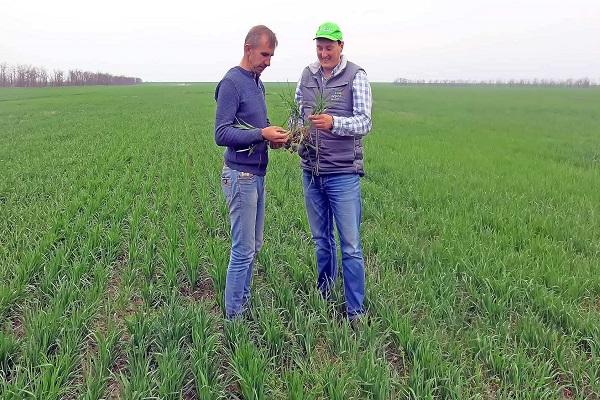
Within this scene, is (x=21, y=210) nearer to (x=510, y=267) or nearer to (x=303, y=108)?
(x=303, y=108)

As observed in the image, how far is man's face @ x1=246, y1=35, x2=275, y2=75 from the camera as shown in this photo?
285cm

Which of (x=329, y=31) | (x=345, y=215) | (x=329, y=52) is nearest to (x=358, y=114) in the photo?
(x=329, y=52)

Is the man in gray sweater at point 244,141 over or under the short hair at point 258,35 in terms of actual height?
under

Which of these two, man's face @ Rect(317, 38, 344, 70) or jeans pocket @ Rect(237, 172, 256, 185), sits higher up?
man's face @ Rect(317, 38, 344, 70)

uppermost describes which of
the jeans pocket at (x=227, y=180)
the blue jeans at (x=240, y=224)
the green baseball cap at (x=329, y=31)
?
the green baseball cap at (x=329, y=31)

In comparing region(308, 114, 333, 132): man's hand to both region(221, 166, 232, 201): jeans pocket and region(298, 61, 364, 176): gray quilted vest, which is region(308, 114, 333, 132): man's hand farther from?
region(221, 166, 232, 201): jeans pocket

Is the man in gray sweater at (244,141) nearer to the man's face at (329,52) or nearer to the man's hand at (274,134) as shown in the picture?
the man's hand at (274,134)

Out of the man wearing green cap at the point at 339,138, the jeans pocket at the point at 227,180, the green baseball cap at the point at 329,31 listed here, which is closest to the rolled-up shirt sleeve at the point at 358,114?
the man wearing green cap at the point at 339,138

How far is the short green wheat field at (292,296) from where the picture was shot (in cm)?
256

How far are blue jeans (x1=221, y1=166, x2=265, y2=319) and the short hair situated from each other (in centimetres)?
85

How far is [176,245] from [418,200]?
12.6 ft

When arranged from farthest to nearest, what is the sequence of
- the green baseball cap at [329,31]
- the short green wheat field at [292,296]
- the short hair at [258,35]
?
the green baseball cap at [329,31] < the short hair at [258,35] < the short green wheat field at [292,296]

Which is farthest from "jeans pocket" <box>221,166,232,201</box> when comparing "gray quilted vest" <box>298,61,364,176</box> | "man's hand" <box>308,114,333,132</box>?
"man's hand" <box>308,114,333,132</box>

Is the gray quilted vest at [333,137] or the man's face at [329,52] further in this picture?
the gray quilted vest at [333,137]
